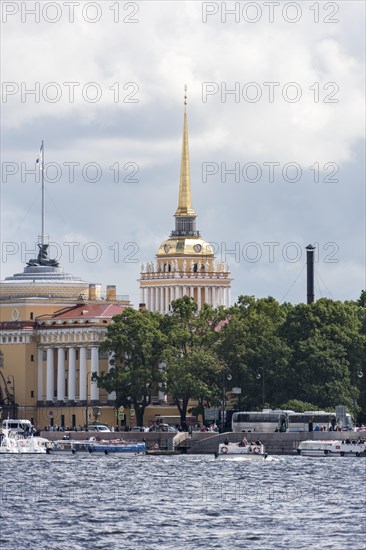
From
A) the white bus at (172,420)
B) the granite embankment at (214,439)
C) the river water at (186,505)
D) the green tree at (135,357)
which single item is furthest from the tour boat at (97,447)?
the white bus at (172,420)

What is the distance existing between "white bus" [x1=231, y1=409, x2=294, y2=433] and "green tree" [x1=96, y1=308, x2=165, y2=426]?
1617 cm

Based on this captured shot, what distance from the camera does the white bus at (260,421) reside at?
153375 mm

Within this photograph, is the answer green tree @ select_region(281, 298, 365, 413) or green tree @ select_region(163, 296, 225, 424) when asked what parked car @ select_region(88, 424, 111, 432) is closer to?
green tree @ select_region(163, 296, 225, 424)

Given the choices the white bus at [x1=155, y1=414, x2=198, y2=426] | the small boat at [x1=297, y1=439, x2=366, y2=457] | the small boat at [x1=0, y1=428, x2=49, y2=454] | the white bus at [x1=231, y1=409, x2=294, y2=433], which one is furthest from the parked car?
the small boat at [x1=297, y1=439, x2=366, y2=457]

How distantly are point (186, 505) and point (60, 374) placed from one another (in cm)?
8248

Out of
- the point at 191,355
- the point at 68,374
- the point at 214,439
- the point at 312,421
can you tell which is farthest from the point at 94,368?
the point at 312,421

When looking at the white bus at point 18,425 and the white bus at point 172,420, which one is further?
the white bus at point 172,420

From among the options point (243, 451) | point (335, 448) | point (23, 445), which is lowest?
point (243, 451)

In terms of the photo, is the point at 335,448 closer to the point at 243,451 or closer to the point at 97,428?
the point at 243,451

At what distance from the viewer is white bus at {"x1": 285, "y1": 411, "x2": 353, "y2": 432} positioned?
152 metres

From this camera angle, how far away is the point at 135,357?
17388cm

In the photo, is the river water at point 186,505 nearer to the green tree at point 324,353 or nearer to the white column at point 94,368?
the green tree at point 324,353

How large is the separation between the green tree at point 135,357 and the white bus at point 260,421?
53.0 feet

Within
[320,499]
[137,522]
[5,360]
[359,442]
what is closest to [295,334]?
[359,442]
